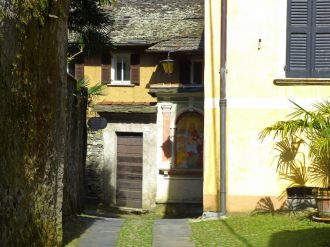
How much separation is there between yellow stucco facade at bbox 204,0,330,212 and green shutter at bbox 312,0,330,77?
0.41 metres

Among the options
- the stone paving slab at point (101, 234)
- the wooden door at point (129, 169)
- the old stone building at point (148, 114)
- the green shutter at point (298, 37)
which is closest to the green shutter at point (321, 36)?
the green shutter at point (298, 37)

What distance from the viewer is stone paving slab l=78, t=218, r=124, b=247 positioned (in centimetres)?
896

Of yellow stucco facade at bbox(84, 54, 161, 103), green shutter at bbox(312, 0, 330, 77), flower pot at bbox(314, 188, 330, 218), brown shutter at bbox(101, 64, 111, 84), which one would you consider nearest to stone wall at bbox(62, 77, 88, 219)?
flower pot at bbox(314, 188, 330, 218)

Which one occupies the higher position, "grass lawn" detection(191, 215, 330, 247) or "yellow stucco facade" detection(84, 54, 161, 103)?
"yellow stucco facade" detection(84, 54, 161, 103)

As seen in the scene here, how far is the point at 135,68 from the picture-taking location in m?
21.7

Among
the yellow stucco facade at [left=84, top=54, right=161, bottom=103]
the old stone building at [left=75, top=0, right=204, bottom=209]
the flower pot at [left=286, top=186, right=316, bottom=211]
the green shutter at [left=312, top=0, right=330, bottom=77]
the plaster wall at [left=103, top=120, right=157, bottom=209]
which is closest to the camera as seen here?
the flower pot at [left=286, top=186, right=316, bottom=211]

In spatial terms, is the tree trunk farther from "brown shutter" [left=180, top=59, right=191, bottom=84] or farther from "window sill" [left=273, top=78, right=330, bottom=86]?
"brown shutter" [left=180, top=59, right=191, bottom=84]

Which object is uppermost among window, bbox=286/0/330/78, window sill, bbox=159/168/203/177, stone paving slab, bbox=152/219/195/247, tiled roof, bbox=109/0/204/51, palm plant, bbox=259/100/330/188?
tiled roof, bbox=109/0/204/51

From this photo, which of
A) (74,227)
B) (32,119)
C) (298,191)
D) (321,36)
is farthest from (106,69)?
(32,119)

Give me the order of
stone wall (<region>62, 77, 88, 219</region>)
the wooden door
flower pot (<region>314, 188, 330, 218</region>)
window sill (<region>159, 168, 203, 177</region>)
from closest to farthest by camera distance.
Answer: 1. flower pot (<region>314, 188, 330, 218</region>)
2. stone wall (<region>62, 77, 88, 219</region>)
3. window sill (<region>159, 168, 203, 177</region>)
4. the wooden door

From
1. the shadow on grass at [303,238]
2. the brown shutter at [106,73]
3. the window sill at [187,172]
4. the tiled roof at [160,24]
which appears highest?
the tiled roof at [160,24]

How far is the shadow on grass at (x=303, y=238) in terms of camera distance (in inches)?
345

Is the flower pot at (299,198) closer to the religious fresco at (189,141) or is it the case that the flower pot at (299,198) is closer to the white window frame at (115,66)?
the religious fresco at (189,141)

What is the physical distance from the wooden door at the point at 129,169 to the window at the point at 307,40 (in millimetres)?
8790
